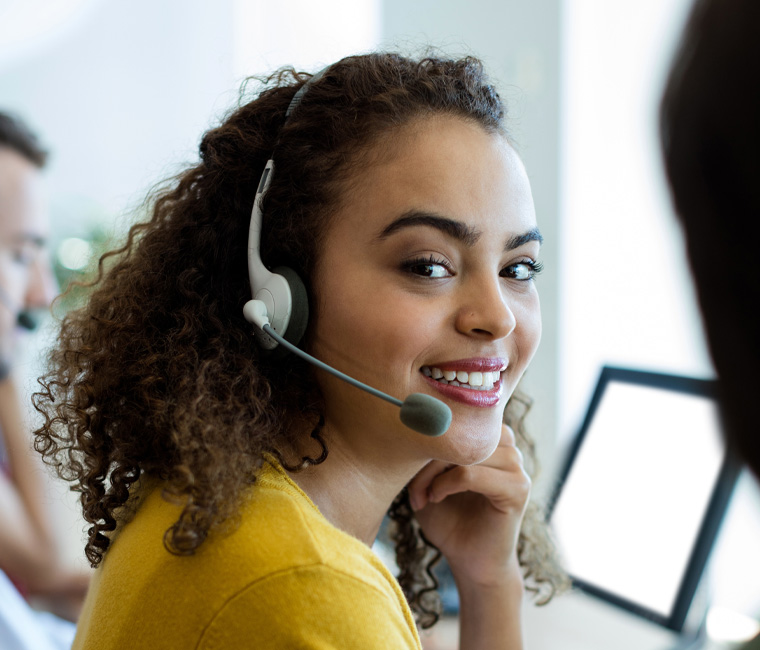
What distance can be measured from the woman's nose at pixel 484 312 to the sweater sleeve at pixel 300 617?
1.09 feet

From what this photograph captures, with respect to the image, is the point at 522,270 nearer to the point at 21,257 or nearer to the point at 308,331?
the point at 308,331

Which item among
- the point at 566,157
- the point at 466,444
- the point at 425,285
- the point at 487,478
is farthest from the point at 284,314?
the point at 566,157

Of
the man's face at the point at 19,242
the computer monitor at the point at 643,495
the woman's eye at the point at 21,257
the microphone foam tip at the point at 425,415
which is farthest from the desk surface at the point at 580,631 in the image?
the woman's eye at the point at 21,257

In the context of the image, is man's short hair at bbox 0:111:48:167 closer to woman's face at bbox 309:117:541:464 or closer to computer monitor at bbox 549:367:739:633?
woman's face at bbox 309:117:541:464

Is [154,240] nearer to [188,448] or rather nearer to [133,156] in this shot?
[188,448]

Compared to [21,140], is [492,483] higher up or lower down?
lower down

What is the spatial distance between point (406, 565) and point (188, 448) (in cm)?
59

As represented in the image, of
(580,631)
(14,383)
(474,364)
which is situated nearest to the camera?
(474,364)

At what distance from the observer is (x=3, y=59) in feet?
10.9

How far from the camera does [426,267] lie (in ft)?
2.88

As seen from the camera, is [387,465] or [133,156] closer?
[387,465]

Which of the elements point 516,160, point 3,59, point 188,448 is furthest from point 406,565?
point 3,59

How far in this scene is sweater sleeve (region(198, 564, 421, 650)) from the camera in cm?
65

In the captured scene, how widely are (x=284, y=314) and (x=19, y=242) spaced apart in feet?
4.87
